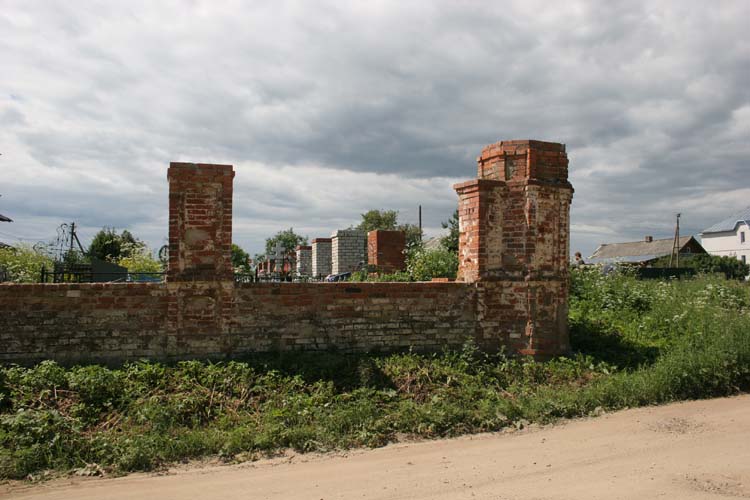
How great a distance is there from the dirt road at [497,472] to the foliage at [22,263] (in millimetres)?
10036

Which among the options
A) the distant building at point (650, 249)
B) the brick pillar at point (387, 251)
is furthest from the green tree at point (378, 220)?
the brick pillar at point (387, 251)

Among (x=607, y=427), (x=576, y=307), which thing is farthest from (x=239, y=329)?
(x=576, y=307)

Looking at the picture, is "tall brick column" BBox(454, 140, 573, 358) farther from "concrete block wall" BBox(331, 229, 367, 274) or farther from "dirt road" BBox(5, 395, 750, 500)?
"concrete block wall" BBox(331, 229, 367, 274)

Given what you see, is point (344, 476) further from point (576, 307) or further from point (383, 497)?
point (576, 307)

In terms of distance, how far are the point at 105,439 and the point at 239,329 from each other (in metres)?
2.15

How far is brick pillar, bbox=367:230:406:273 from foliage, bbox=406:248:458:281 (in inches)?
77.9

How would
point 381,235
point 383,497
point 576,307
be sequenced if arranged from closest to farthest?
point 383,497
point 576,307
point 381,235

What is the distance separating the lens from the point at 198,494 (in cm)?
398

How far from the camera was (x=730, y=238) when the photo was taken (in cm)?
4794

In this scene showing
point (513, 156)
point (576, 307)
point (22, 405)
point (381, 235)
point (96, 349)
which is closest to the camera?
Answer: point (22, 405)

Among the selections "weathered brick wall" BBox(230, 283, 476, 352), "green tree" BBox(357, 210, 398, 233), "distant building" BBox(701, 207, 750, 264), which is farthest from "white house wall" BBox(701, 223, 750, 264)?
"weathered brick wall" BBox(230, 283, 476, 352)

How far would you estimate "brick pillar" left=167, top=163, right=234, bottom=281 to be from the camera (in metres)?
6.45

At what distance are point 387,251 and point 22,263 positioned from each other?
11425 millimetres

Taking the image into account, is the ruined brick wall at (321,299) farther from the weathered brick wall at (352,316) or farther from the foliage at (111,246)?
the foliage at (111,246)
